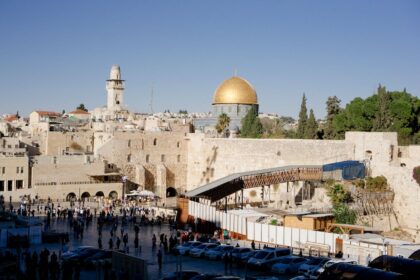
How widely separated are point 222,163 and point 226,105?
Result: 15914 mm

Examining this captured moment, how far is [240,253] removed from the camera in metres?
17.8

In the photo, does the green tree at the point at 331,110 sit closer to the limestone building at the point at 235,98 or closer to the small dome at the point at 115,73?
the limestone building at the point at 235,98

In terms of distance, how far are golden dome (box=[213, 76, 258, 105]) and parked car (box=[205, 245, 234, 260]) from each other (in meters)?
35.9

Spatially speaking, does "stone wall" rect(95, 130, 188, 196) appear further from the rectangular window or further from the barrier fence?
the barrier fence

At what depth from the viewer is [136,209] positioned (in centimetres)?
3106

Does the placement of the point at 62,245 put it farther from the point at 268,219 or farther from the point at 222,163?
the point at 222,163

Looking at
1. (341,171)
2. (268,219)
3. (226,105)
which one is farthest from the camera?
(226,105)

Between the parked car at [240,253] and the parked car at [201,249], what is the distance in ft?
2.94

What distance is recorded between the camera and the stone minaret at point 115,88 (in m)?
56.6

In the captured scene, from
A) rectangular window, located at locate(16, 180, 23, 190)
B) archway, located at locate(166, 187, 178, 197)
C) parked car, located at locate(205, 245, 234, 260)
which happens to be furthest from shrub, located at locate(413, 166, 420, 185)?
rectangular window, located at locate(16, 180, 23, 190)

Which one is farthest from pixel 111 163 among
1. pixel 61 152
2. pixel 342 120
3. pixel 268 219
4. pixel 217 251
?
pixel 217 251

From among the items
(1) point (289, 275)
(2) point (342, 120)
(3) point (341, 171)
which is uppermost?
(2) point (342, 120)

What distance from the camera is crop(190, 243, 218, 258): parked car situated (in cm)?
1848

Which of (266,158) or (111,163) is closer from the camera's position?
(266,158)
